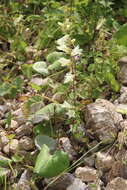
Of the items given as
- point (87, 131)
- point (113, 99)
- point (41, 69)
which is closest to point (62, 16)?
point (41, 69)

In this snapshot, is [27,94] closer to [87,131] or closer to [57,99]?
[57,99]

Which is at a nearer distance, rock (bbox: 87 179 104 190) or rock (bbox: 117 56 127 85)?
rock (bbox: 87 179 104 190)

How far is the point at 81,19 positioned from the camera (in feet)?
6.91

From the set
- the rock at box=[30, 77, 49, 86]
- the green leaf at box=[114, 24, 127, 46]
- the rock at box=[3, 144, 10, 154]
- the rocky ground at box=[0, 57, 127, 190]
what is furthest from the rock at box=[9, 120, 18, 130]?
the green leaf at box=[114, 24, 127, 46]

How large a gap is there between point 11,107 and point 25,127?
185 mm

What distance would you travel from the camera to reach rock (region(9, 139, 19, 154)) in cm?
167

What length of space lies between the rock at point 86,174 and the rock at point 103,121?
14 centimetres

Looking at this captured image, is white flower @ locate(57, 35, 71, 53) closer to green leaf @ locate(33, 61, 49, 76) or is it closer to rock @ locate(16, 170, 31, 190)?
green leaf @ locate(33, 61, 49, 76)

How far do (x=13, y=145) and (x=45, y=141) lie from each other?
0.14 metres

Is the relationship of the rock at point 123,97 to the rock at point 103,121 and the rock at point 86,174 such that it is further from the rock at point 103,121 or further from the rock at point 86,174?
the rock at point 86,174

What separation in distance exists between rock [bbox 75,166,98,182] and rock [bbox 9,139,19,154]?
0.89 feet

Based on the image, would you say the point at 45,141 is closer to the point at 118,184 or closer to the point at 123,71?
the point at 118,184

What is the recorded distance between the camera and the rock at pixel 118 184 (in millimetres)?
1432

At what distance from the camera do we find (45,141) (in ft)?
5.38
